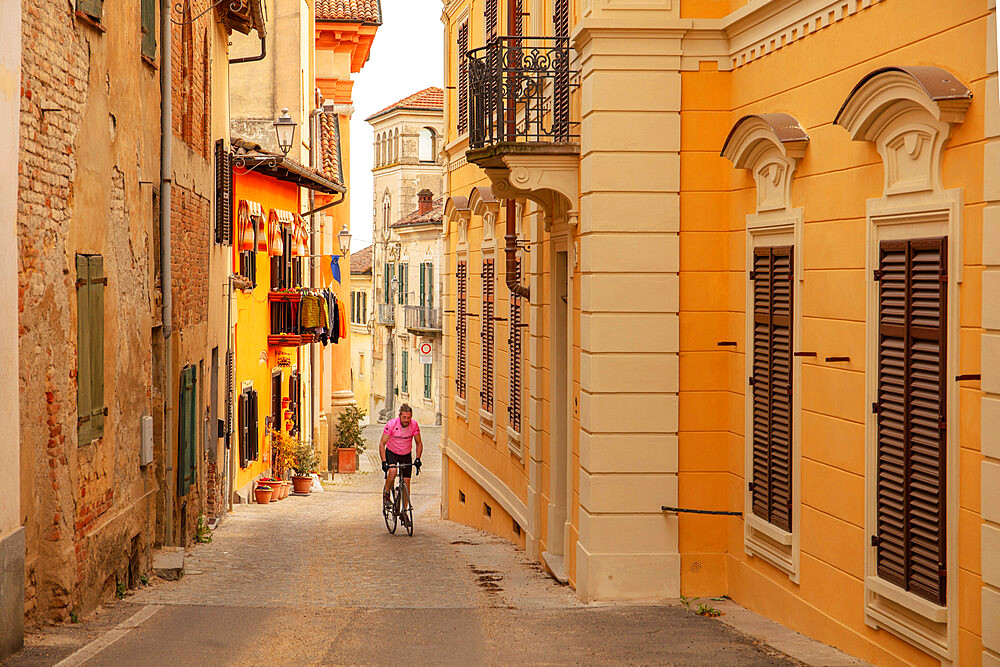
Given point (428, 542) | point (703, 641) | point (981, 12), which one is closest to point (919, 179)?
point (981, 12)

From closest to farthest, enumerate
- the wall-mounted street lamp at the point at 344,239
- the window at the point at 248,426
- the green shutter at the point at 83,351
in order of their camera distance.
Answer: the green shutter at the point at 83,351
the window at the point at 248,426
the wall-mounted street lamp at the point at 344,239

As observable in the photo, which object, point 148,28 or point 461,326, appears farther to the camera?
point 461,326

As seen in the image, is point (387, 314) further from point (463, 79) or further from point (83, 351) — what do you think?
point (83, 351)

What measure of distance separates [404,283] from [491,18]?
42.0 metres

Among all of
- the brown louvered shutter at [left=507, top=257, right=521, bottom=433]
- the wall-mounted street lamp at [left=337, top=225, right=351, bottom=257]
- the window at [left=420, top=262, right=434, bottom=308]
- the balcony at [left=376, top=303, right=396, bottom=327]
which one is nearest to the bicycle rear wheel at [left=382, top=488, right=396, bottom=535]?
the brown louvered shutter at [left=507, top=257, right=521, bottom=433]

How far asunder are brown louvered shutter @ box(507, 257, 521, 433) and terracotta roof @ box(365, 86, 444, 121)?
4593cm

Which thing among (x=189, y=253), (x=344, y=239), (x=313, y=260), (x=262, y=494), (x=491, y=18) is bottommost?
(x=262, y=494)

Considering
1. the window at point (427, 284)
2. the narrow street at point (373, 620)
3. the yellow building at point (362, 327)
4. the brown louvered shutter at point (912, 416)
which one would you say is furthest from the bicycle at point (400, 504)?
the yellow building at point (362, 327)

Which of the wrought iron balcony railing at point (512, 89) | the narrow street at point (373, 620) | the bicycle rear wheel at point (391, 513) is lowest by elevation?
the bicycle rear wheel at point (391, 513)

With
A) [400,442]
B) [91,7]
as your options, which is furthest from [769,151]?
[400,442]

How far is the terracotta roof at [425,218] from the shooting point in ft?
174

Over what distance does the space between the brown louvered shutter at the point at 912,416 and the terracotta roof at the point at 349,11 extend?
28.3m

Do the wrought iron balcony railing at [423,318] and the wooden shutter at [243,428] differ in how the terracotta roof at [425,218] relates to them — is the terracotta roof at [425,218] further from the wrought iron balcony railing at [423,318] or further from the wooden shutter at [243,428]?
the wooden shutter at [243,428]

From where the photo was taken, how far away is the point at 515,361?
14.7 metres
